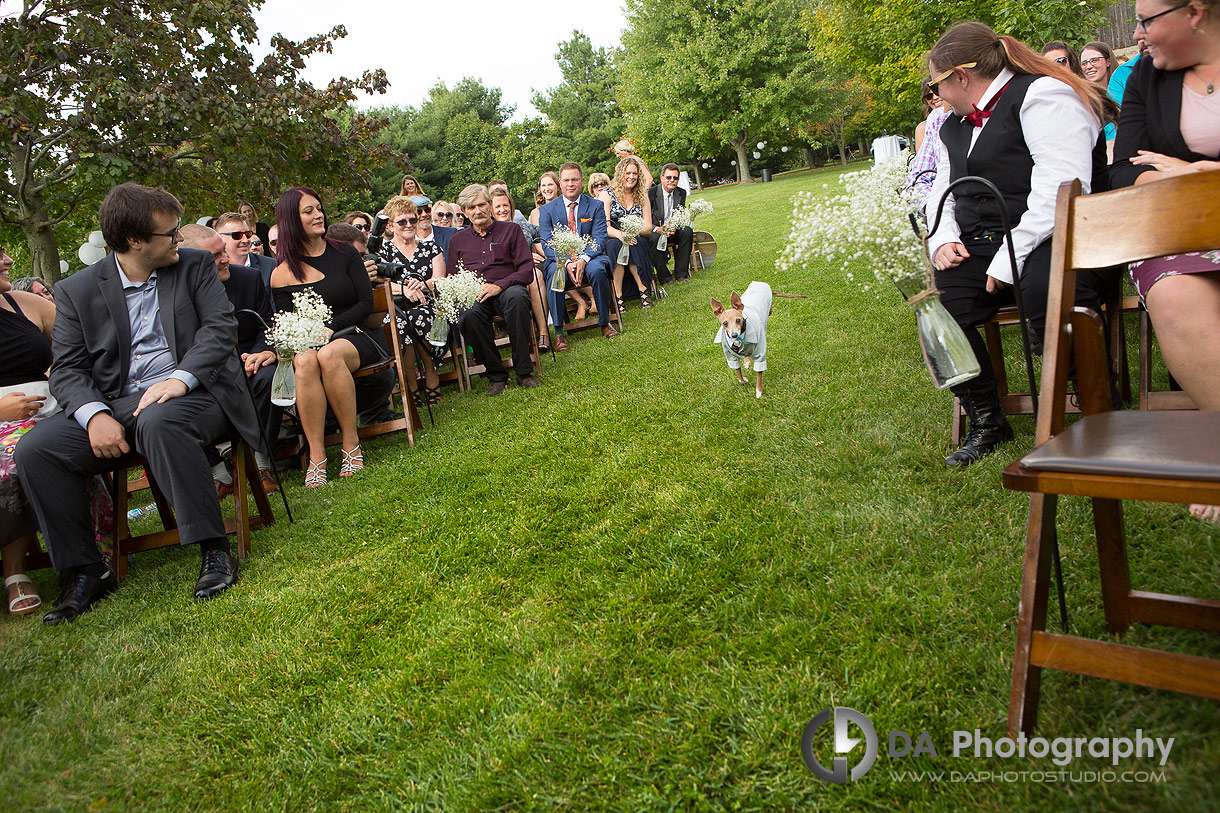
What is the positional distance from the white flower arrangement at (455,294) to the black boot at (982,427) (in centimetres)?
Answer: 470

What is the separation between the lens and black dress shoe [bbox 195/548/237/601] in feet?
12.1

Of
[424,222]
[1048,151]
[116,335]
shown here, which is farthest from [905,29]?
[116,335]

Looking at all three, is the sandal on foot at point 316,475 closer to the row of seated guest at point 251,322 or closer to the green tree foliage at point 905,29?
the row of seated guest at point 251,322

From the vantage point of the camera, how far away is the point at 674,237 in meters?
12.7

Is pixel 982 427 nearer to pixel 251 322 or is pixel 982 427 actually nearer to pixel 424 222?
pixel 251 322

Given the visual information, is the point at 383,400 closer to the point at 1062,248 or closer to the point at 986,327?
the point at 986,327

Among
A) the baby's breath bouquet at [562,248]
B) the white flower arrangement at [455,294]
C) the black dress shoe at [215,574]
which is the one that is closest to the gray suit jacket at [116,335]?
the black dress shoe at [215,574]

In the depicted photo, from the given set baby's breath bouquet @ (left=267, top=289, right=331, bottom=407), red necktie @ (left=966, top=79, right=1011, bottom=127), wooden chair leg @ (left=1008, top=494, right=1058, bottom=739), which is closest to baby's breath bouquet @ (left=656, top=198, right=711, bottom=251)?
baby's breath bouquet @ (left=267, top=289, right=331, bottom=407)

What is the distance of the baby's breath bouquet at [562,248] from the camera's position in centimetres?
873

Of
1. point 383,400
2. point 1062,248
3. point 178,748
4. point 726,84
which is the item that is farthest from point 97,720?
point 726,84

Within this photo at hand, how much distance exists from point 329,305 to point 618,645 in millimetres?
4342

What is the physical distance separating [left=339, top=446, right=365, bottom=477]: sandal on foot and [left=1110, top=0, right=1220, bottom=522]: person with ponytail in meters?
5.00

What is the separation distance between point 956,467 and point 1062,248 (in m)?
1.65

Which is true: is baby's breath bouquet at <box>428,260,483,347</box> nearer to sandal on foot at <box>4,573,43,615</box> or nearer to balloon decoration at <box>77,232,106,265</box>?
balloon decoration at <box>77,232,106,265</box>
